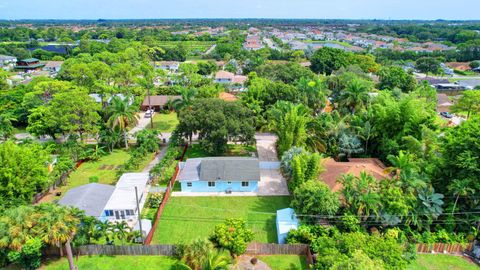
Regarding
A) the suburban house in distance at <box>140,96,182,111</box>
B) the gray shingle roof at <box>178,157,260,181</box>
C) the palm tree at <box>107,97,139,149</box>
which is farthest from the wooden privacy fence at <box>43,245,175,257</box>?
the suburban house in distance at <box>140,96,182,111</box>

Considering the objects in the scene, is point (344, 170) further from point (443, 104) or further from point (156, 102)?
point (443, 104)

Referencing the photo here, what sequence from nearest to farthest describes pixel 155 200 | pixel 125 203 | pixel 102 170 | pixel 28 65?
pixel 125 203 → pixel 155 200 → pixel 102 170 → pixel 28 65

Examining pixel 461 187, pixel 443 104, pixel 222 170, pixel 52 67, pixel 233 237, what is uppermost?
pixel 52 67

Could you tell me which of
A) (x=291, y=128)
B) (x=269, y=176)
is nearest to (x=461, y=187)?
(x=291, y=128)

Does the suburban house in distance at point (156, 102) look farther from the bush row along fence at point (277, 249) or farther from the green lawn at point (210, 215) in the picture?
the bush row along fence at point (277, 249)

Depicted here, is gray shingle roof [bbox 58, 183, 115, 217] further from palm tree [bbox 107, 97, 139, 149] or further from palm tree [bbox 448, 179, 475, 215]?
palm tree [bbox 448, 179, 475, 215]

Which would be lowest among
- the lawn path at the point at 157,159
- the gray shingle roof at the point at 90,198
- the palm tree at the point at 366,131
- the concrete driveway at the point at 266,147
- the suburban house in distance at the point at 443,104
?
the lawn path at the point at 157,159

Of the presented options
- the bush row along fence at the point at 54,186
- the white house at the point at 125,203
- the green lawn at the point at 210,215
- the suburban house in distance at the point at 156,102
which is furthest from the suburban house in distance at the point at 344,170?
the suburban house in distance at the point at 156,102
